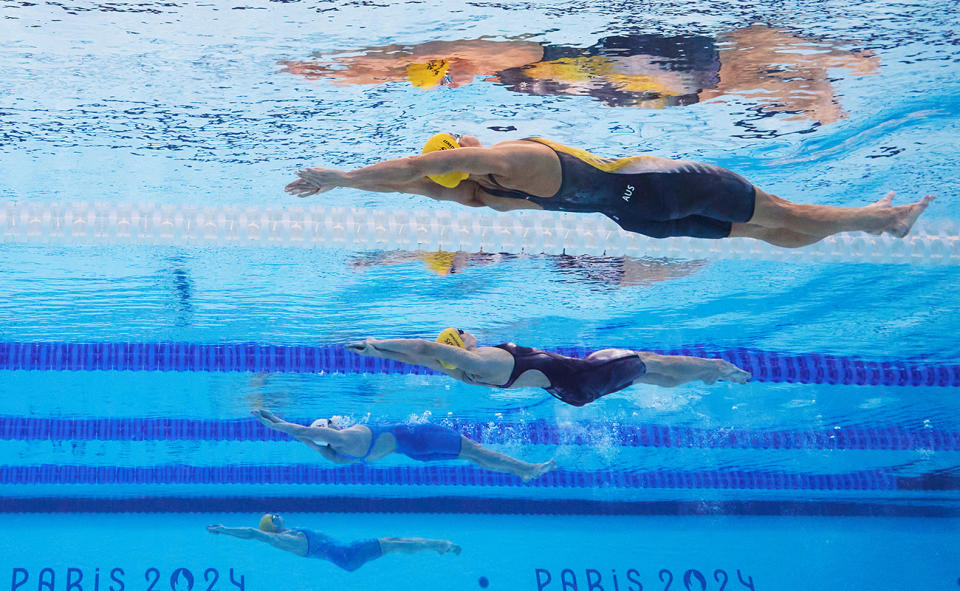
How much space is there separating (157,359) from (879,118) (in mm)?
4847

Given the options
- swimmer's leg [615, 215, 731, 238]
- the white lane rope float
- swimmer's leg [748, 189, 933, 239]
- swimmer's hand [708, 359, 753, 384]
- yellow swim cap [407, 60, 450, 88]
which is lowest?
swimmer's hand [708, 359, 753, 384]

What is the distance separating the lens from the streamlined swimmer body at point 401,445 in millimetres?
5199

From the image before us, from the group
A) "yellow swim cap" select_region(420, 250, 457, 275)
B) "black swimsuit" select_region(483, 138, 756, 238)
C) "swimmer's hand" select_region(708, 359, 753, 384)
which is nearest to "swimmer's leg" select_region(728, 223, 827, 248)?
"black swimsuit" select_region(483, 138, 756, 238)

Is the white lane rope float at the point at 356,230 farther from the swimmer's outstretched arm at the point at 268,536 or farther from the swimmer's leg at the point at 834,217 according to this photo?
the swimmer's outstretched arm at the point at 268,536

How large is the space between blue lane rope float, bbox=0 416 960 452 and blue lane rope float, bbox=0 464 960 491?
0.60 meters

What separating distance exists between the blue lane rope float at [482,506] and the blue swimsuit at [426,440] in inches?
125

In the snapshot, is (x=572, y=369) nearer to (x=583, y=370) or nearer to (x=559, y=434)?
(x=583, y=370)

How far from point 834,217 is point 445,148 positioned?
5.87ft

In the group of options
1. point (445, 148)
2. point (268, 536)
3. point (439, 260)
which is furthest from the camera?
point (268, 536)

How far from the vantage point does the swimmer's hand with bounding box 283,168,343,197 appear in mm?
2852

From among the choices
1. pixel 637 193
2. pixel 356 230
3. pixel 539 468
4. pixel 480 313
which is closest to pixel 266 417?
pixel 356 230

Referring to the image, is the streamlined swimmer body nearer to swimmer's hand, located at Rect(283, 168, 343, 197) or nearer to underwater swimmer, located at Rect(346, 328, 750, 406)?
underwater swimmer, located at Rect(346, 328, 750, 406)

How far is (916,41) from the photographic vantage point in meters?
3.59

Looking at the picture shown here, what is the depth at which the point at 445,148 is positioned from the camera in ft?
10.8
